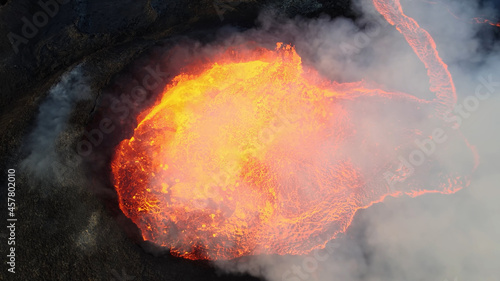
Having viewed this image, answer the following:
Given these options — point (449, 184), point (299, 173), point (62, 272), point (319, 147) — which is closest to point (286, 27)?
point (319, 147)

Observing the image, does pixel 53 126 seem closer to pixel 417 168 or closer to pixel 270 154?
pixel 270 154

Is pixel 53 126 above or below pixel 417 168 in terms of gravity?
above

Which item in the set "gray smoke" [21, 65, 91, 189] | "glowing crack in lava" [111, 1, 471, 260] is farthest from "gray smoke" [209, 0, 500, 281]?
"gray smoke" [21, 65, 91, 189]

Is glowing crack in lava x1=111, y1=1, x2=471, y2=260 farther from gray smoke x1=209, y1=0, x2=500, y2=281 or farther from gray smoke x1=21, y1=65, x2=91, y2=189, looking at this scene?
gray smoke x1=21, y1=65, x2=91, y2=189

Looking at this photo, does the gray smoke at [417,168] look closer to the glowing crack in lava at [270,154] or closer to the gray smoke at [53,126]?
the glowing crack in lava at [270,154]

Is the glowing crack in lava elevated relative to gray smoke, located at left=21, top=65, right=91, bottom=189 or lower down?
lower down

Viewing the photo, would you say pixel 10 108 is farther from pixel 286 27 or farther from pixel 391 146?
pixel 391 146

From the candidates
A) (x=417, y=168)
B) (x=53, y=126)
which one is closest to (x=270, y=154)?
(x=417, y=168)

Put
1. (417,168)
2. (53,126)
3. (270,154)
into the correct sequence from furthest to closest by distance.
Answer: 1. (417,168)
2. (270,154)
3. (53,126)
